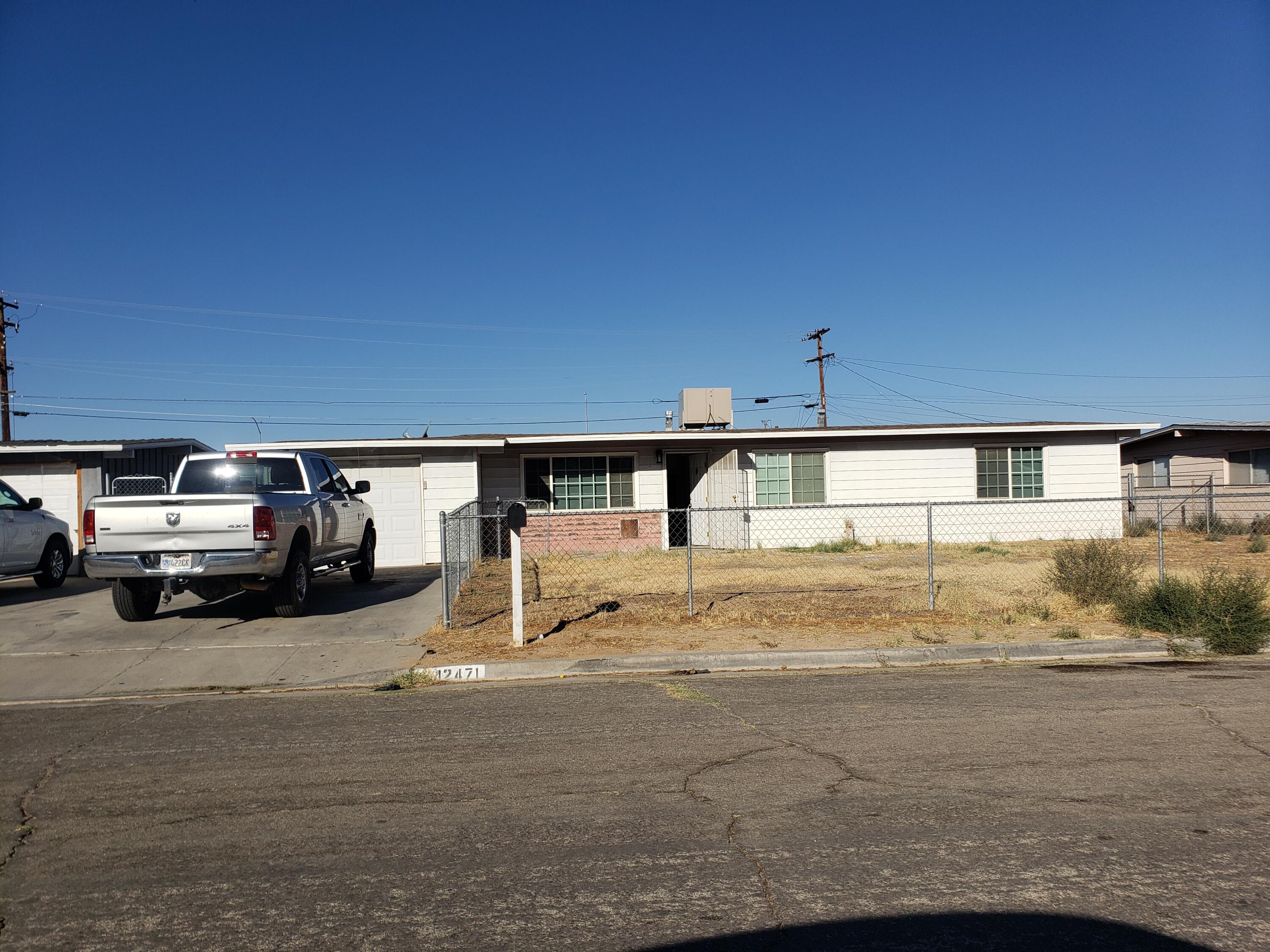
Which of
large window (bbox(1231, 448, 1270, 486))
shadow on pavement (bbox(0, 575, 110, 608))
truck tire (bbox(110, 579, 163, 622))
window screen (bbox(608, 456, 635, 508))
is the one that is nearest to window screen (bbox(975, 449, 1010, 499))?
large window (bbox(1231, 448, 1270, 486))

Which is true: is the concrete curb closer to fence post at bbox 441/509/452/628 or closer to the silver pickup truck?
fence post at bbox 441/509/452/628

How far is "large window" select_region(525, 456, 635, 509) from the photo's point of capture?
20953 mm

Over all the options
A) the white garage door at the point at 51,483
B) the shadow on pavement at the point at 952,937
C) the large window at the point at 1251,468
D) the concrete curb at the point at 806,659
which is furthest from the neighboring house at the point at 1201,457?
the white garage door at the point at 51,483

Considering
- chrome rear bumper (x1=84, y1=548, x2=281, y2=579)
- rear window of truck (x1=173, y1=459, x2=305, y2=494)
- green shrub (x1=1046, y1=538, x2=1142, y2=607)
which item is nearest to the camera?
chrome rear bumper (x1=84, y1=548, x2=281, y2=579)

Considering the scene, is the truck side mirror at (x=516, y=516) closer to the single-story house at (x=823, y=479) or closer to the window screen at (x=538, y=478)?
the single-story house at (x=823, y=479)

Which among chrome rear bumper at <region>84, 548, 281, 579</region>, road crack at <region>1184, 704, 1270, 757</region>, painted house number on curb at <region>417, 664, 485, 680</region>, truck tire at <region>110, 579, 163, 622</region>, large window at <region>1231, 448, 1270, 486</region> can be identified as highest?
large window at <region>1231, 448, 1270, 486</region>

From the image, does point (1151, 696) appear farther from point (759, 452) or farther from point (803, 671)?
point (759, 452)

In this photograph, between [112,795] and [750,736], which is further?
[750,736]

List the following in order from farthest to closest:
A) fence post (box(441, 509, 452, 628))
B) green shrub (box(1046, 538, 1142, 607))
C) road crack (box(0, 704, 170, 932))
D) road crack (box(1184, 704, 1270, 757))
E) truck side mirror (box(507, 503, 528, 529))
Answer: green shrub (box(1046, 538, 1142, 607)), fence post (box(441, 509, 452, 628)), truck side mirror (box(507, 503, 528, 529)), road crack (box(1184, 704, 1270, 757)), road crack (box(0, 704, 170, 932))

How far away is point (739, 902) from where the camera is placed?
3.32m

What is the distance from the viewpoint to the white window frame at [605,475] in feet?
68.3

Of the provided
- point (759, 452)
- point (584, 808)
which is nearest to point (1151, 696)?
point (584, 808)

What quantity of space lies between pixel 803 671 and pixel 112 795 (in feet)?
17.4

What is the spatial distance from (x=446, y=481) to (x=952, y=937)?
673 inches
